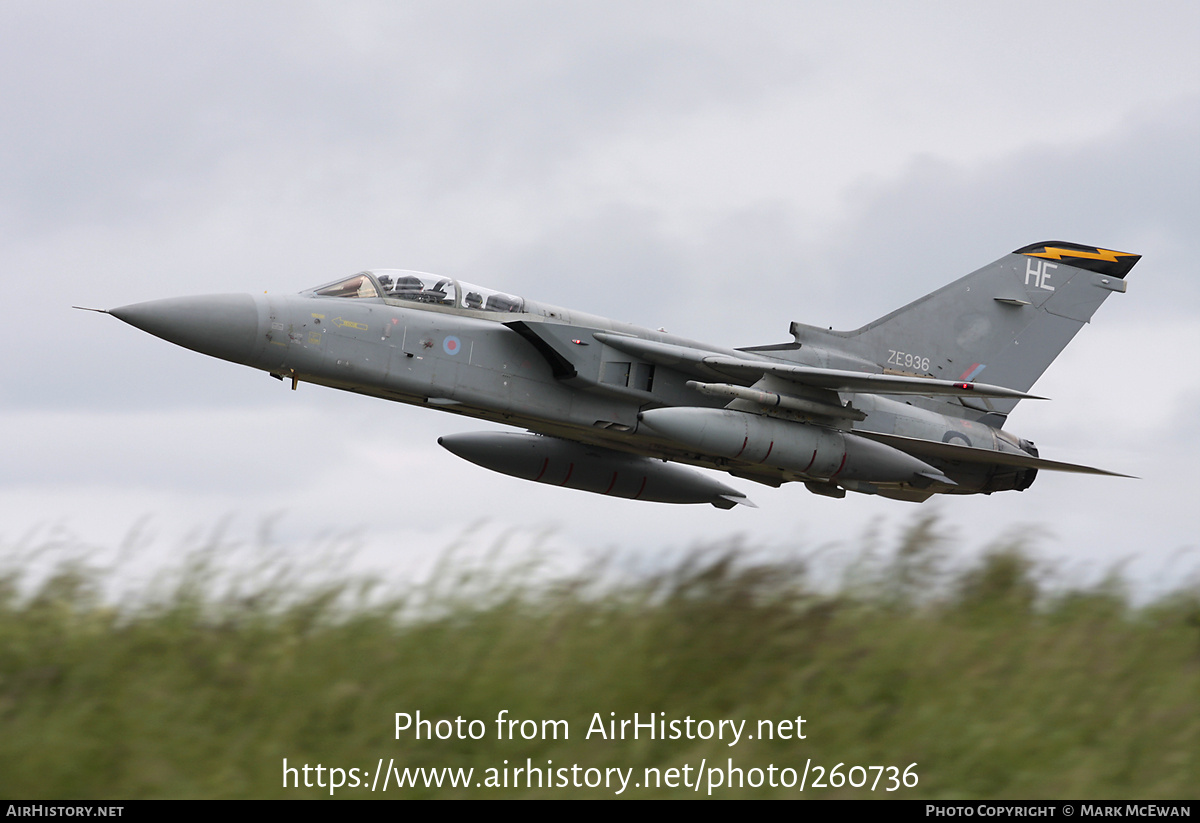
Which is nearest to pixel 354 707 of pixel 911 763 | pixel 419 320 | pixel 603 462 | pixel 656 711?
pixel 656 711

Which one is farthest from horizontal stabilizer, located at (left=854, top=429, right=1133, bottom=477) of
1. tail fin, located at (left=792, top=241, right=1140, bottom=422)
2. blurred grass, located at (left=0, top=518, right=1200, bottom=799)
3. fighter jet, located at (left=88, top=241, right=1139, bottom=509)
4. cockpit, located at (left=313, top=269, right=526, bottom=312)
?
blurred grass, located at (left=0, top=518, right=1200, bottom=799)

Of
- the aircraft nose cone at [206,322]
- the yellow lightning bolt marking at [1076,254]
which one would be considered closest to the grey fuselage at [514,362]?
the aircraft nose cone at [206,322]

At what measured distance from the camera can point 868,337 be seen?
624 inches

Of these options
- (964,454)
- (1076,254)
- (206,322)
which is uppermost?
(1076,254)

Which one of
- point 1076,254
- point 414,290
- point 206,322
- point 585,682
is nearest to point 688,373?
point 414,290

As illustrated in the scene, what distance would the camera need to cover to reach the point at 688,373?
1427cm

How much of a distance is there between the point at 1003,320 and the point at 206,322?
11528 millimetres

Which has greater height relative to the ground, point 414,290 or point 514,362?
point 414,290

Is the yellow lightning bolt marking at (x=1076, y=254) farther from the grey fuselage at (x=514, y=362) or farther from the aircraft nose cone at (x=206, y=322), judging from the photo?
the aircraft nose cone at (x=206, y=322)

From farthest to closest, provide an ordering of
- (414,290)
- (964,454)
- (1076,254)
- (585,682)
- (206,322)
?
(1076,254)
(964,454)
(414,290)
(206,322)
(585,682)

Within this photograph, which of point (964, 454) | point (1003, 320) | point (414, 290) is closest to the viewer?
point (414, 290)

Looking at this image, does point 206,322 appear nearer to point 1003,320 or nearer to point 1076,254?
point 1003,320

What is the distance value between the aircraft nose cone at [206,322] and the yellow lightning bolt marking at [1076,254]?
1180cm
